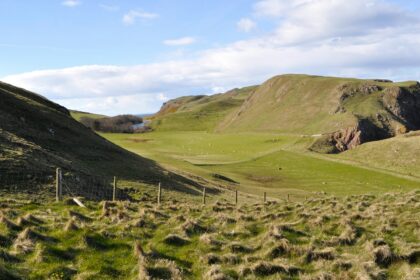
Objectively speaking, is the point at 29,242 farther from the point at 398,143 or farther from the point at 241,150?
the point at 241,150

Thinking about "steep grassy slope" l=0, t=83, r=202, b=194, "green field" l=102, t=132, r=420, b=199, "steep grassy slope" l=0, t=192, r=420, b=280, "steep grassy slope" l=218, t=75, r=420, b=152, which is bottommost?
"green field" l=102, t=132, r=420, b=199

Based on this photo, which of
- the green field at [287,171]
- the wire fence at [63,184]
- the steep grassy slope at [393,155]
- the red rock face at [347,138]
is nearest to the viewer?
the wire fence at [63,184]

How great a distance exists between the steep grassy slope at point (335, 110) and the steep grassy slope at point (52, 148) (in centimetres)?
6602

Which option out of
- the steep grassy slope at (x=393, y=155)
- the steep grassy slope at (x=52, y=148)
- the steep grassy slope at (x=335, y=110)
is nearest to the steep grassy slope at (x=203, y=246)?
the steep grassy slope at (x=52, y=148)

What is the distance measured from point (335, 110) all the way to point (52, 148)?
110 metres

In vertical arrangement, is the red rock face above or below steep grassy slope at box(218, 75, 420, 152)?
below

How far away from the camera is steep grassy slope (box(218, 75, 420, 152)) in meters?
117

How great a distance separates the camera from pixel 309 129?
441ft

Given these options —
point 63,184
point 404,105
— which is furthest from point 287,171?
point 404,105

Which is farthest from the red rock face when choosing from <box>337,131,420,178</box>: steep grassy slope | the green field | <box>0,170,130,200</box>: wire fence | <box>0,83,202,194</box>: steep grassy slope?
<box>0,170,130,200</box>: wire fence

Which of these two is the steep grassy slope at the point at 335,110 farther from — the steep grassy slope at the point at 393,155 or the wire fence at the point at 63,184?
the wire fence at the point at 63,184

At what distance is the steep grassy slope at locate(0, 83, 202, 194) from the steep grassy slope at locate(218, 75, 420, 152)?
217ft

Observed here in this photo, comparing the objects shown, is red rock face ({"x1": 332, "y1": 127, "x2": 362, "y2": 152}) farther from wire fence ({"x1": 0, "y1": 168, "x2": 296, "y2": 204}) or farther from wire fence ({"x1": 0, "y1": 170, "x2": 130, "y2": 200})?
wire fence ({"x1": 0, "y1": 170, "x2": 130, "y2": 200})

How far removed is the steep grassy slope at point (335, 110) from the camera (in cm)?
11675
